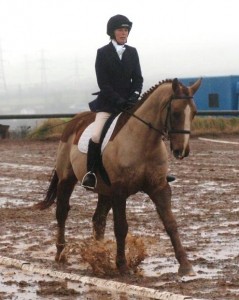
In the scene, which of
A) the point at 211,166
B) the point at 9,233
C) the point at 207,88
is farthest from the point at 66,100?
the point at 9,233

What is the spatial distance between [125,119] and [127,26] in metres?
0.97

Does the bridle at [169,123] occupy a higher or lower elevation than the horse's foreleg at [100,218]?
higher

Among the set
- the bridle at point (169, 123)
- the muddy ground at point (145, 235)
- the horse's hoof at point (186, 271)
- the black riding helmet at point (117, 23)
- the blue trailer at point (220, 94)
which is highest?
the black riding helmet at point (117, 23)

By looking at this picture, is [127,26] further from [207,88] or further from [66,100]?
[66,100]

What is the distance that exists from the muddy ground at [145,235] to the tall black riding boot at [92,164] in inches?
25.7

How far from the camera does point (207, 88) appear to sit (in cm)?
3594

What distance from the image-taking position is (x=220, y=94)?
35562mm

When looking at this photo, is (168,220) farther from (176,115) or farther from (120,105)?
(120,105)

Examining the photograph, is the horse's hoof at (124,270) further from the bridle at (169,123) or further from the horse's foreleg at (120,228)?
the bridle at (169,123)

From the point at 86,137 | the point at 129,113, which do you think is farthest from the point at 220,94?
the point at 129,113

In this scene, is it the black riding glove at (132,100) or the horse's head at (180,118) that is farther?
the black riding glove at (132,100)

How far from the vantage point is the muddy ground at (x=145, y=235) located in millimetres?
8328

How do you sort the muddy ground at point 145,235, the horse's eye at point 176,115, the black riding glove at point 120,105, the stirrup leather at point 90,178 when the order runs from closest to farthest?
the muddy ground at point 145,235
the horse's eye at point 176,115
the black riding glove at point 120,105
the stirrup leather at point 90,178

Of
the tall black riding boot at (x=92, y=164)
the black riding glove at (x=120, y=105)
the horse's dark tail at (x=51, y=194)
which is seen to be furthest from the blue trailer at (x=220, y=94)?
the tall black riding boot at (x=92, y=164)
